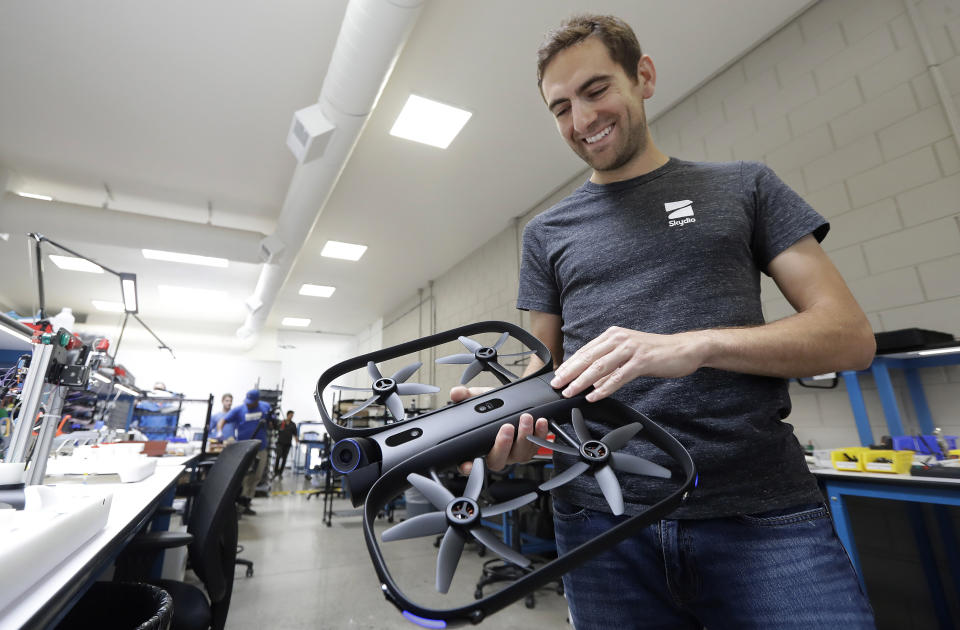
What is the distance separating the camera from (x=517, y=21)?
272cm

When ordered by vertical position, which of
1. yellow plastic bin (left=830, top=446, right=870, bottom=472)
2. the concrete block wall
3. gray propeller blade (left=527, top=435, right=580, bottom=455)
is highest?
the concrete block wall

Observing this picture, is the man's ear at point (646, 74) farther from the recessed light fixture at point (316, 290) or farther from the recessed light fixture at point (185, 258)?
the recessed light fixture at point (316, 290)

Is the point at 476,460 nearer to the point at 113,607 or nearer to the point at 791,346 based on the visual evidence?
the point at 791,346

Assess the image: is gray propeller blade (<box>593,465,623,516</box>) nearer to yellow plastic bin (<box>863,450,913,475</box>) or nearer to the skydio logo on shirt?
the skydio logo on shirt

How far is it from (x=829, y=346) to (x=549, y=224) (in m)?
0.45

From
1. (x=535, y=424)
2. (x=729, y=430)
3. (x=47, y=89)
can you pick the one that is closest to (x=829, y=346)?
(x=729, y=430)

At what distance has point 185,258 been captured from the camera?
6172 millimetres

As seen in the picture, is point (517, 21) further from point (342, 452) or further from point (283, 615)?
point (283, 615)

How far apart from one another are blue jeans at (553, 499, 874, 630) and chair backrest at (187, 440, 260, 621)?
4.13 feet

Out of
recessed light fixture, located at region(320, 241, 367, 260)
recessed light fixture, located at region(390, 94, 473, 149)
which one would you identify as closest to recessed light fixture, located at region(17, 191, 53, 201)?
recessed light fixture, located at region(320, 241, 367, 260)

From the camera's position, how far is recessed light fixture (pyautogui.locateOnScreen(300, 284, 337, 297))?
7344 millimetres

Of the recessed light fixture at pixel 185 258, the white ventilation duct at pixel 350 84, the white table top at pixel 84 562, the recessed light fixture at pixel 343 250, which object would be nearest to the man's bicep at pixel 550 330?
the white table top at pixel 84 562

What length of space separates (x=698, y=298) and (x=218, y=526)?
1.52 metres

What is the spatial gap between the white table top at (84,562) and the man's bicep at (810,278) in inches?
38.6
